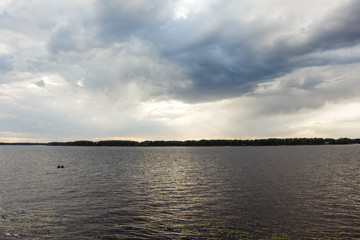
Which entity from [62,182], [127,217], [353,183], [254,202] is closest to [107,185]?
[62,182]

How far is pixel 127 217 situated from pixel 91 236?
21.1ft

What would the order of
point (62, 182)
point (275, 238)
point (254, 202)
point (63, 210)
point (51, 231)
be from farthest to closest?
point (62, 182)
point (254, 202)
point (63, 210)
point (51, 231)
point (275, 238)

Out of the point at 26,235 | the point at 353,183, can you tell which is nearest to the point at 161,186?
the point at 26,235

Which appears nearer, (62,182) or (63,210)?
(63,210)

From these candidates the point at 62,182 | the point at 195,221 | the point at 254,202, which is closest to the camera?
the point at 195,221

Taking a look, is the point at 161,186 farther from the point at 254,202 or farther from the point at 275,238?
the point at 275,238

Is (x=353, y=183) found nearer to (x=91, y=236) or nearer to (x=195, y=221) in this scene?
(x=195, y=221)

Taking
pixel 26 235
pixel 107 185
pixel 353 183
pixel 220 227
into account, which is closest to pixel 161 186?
pixel 107 185

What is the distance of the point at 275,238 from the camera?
23078mm

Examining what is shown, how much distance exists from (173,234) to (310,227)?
15.0m

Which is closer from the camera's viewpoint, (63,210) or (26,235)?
(26,235)

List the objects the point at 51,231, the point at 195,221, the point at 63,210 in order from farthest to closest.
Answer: the point at 63,210 → the point at 195,221 → the point at 51,231

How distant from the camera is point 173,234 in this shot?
79.0ft

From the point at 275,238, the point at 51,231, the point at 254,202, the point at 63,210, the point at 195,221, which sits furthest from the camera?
the point at 254,202
